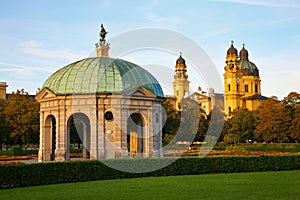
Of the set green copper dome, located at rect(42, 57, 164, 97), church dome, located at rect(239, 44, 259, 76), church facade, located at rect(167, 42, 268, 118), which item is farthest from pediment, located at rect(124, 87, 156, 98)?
church dome, located at rect(239, 44, 259, 76)

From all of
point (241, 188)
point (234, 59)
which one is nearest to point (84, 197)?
point (241, 188)

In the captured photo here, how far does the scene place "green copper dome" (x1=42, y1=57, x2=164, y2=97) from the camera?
30.3 metres

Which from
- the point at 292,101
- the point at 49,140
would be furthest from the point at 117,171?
the point at 292,101

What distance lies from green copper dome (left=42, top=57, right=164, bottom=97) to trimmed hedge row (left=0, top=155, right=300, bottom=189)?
6964mm

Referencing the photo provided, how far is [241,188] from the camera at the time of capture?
19.7 meters

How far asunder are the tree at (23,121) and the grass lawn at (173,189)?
109ft

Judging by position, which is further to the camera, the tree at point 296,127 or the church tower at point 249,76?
the church tower at point 249,76

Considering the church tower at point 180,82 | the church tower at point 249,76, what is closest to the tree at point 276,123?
the church tower at point 249,76

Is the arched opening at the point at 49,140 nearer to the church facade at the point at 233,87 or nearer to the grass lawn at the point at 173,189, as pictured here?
the grass lawn at the point at 173,189

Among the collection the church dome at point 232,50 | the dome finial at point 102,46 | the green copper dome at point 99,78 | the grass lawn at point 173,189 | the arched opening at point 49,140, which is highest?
the church dome at point 232,50

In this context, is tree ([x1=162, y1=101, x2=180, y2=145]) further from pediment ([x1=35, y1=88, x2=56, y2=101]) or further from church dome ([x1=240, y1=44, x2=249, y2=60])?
church dome ([x1=240, y1=44, x2=249, y2=60])

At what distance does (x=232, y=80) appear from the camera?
124m

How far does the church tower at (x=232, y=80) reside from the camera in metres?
122

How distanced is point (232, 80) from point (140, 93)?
96.0m
